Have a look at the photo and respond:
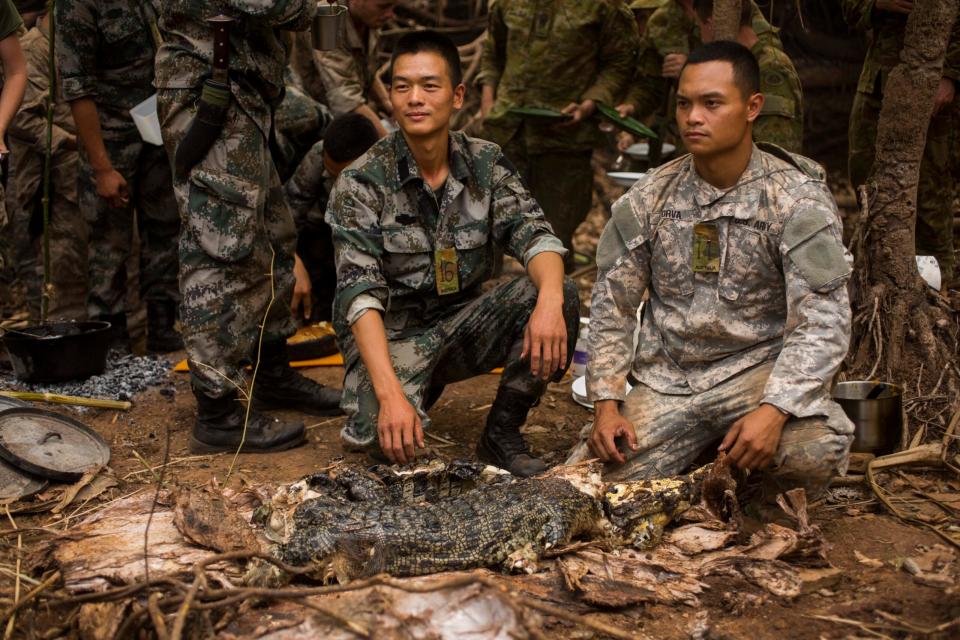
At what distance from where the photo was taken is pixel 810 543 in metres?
3.05

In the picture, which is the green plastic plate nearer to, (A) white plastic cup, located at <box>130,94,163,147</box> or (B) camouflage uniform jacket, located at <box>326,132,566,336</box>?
(B) camouflage uniform jacket, located at <box>326,132,566,336</box>

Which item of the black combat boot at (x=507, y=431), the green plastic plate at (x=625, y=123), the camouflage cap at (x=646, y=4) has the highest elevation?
the camouflage cap at (x=646, y=4)

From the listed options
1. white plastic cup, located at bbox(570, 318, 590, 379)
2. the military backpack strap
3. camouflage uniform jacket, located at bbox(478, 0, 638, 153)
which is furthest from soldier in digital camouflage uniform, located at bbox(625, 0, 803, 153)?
the military backpack strap

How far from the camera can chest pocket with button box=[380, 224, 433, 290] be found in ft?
12.8

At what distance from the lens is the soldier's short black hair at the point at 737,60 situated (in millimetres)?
3436

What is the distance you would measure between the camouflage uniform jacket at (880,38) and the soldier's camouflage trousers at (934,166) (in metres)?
0.12

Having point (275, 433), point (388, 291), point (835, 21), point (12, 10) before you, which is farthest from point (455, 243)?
point (835, 21)

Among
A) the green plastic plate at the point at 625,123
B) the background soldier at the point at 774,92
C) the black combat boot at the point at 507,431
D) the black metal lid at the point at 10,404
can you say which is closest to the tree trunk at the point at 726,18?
the background soldier at the point at 774,92

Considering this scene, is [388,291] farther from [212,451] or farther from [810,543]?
[810,543]

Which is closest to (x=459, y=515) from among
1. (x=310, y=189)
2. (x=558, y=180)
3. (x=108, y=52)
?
(x=310, y=189)

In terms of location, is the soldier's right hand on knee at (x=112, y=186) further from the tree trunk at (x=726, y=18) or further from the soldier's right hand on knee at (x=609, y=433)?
the tree trunk at (x=726, y=18)

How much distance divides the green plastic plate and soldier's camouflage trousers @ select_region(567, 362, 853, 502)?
2.71 metres

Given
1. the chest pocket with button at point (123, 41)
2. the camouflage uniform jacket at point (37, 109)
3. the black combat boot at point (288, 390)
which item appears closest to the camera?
the black combat boot at point (288, 390)

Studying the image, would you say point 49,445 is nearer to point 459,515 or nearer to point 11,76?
point 11,76
